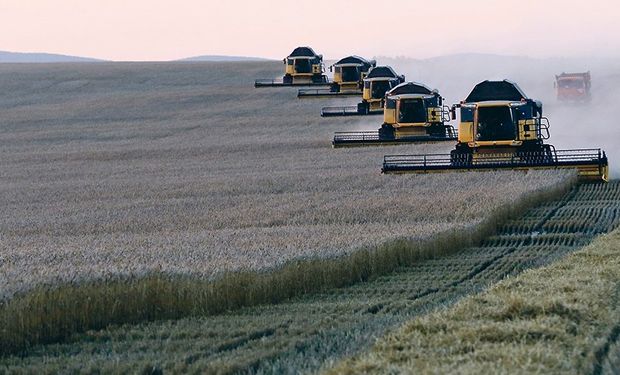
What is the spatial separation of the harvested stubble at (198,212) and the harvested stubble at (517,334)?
3314 millimetres

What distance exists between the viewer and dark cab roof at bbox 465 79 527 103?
112 feet

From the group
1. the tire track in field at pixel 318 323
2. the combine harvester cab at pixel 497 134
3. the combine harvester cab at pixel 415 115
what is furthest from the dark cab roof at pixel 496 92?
the tire track in field at pixel 318 323

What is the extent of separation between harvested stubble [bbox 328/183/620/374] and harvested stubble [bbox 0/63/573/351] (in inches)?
130

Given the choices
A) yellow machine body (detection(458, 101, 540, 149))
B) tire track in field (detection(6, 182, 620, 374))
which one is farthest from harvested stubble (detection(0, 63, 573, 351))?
yellow machine body (detection(458, 101, 540, 149))

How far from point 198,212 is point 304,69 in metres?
38.9

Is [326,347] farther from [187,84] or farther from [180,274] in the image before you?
[187,84]

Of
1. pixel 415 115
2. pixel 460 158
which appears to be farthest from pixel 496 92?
pixel 415 115

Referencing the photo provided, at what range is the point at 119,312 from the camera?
12969mm

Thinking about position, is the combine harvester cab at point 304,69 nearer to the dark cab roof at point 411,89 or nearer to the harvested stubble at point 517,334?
the dark cab roof at point 411,89

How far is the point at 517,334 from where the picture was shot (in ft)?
32.9

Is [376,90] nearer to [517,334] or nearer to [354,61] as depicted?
[354,61]

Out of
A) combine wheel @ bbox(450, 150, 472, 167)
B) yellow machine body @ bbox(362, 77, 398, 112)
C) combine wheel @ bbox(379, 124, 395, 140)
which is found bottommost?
combine wheel @ bbox(379, 124, 395, 140)

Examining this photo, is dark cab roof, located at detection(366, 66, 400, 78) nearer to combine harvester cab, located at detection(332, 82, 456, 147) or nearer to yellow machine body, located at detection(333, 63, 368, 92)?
yellow machine body, located at detection(333, 63, 368, 92)

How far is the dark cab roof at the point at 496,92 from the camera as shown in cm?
3419
